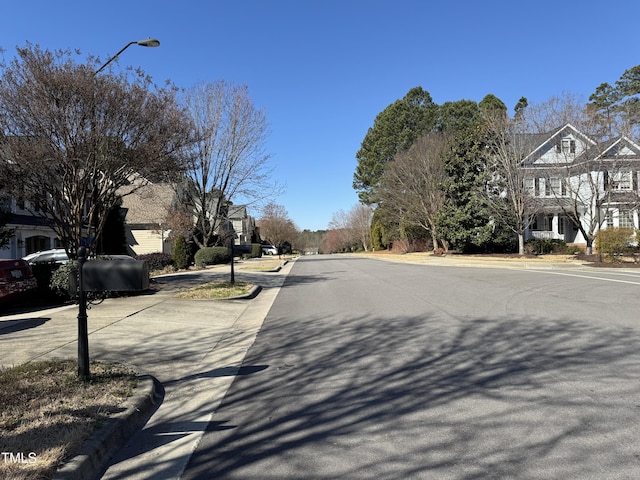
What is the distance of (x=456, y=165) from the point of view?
3559 centimetres

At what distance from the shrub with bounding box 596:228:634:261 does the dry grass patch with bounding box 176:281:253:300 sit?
18676mm

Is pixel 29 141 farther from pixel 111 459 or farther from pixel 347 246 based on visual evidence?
pixel 347 246

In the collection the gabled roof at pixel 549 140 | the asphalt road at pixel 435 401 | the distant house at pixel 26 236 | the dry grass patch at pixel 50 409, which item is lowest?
the asphalt road at pixel 435 401

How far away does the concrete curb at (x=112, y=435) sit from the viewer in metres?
3.35

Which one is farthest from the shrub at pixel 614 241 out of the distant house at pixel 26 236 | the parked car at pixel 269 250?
the parked car at pixel 269 250

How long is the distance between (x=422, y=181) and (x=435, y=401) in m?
37.3

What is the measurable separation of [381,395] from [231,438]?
1726 millimetres

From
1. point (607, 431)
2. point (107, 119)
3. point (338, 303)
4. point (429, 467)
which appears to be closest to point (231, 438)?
point (429, 467)

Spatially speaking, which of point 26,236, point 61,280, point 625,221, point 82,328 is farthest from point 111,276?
point 625,221

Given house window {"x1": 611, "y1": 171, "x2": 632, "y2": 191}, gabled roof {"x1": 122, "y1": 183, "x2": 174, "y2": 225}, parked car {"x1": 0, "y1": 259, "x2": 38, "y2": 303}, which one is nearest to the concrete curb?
parked car {"x1": 0, "y1": 259, "x2": 38, "y2": 303}

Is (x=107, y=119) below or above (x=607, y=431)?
above

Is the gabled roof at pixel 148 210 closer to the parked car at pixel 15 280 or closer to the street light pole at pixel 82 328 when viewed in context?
the parked car at pixel 15 280

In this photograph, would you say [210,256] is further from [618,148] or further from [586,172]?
[618,148]

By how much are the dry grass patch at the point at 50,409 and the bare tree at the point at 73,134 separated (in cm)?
756
